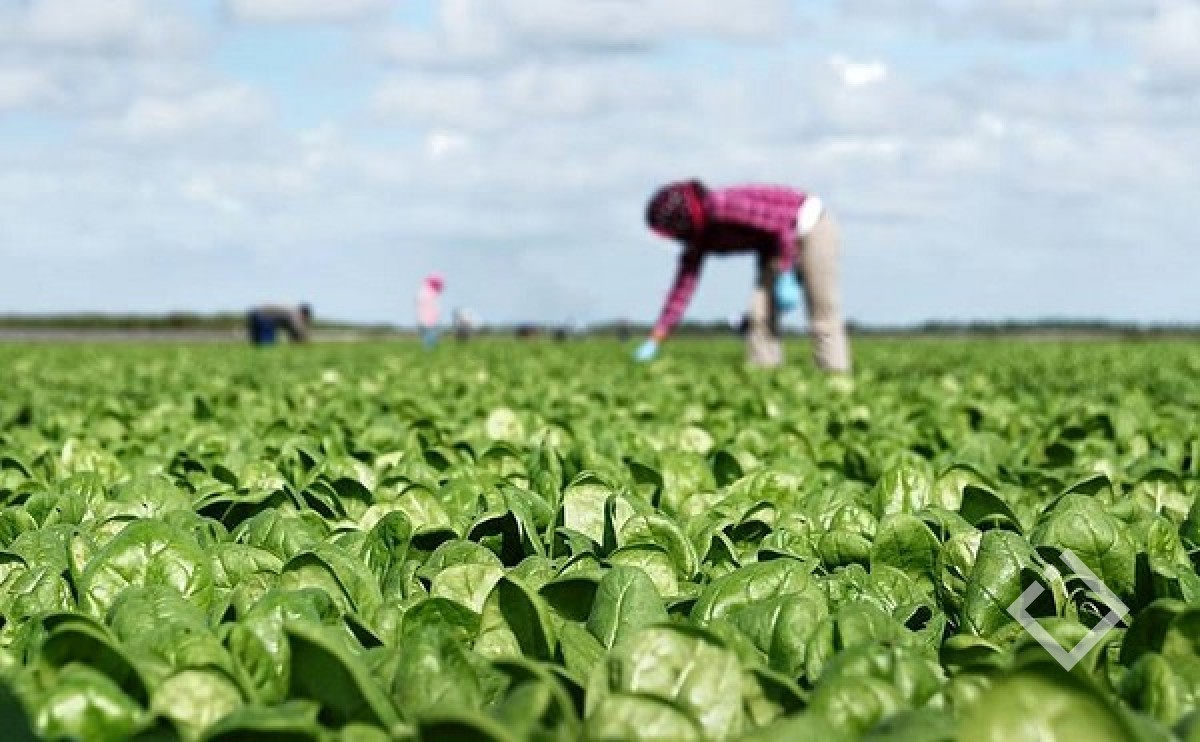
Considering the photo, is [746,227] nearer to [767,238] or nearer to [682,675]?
[767,238]

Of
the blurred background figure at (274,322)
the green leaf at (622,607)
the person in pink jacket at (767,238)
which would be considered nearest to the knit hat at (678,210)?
the person in pink jacket at (767,238)

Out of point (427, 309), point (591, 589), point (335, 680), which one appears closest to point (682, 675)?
point (335, 680)

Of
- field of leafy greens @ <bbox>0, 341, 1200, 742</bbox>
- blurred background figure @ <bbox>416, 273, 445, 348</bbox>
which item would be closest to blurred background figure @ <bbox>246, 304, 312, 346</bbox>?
blurred background figure @ <bbox>416, 273, 445, 348</bbox>

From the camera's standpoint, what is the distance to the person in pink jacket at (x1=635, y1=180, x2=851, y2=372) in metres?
13.5

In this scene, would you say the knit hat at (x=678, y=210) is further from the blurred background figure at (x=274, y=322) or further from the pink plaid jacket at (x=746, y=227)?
the blurred background figure at (x=274, y=322)

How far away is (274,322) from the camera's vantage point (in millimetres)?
45125

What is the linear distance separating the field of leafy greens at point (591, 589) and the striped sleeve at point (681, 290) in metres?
8.05

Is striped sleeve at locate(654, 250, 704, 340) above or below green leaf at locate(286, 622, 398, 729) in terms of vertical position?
above

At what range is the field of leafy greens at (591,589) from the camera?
1901mm

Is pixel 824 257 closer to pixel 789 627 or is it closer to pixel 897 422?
pixel 897 422

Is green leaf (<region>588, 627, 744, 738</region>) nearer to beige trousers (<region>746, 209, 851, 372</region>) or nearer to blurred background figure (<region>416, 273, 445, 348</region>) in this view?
beige trousers (<region>746, 209, 851, 372</region>)

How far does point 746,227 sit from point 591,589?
11.2 meters

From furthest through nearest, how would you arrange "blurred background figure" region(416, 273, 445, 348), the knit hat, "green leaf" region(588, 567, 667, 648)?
"blurred background figure" region(416, 273, 445, 348) < the knit hat < "green leaf" region(588, 567, 667, 648)

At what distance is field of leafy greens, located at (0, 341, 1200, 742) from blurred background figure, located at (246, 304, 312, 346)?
117 ft
